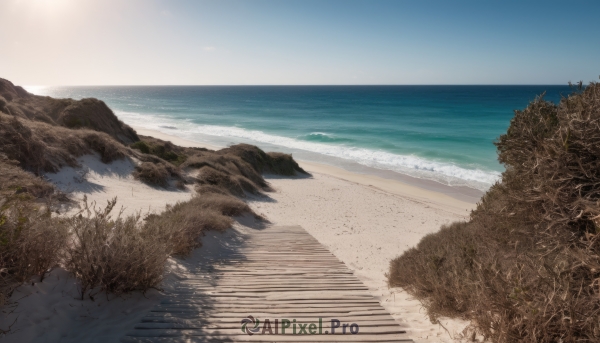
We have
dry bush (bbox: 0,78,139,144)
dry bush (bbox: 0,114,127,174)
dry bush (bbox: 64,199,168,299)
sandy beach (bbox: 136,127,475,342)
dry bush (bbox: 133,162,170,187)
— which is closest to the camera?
dry bush (bbox: 64,199,168,299)

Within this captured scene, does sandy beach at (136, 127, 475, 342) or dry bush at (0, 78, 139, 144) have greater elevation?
dry bush at (0, 78, 139, 144)

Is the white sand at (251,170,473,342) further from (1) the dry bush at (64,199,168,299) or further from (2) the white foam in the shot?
(2) the white foam

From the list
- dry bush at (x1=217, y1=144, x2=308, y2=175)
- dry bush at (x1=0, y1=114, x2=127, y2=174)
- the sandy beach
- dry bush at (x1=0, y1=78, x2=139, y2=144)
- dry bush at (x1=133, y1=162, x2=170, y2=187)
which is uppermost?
dry bush at (x1=0, y1=78, x2=139, y2=144)

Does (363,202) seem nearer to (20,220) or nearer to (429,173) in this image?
(429,173)

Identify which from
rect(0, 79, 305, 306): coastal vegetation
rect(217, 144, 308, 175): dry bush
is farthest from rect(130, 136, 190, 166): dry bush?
rect(217, 144, 308, 175): dry bush

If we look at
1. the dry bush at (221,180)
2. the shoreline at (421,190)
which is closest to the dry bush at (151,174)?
the dry bush at (221,180)

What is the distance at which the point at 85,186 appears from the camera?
35.6 ft

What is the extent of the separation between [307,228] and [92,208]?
625 cm

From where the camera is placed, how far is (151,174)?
13.7 m

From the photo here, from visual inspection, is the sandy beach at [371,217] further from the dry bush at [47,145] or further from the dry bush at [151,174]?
the dry bush at [47,145]

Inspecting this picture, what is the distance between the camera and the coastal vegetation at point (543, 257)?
348cm

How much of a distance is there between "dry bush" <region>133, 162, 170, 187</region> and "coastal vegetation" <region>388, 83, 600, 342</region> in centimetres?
1059

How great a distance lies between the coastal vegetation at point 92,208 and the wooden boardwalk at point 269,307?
69 cm

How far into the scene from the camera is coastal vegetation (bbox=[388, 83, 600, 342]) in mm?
3480
